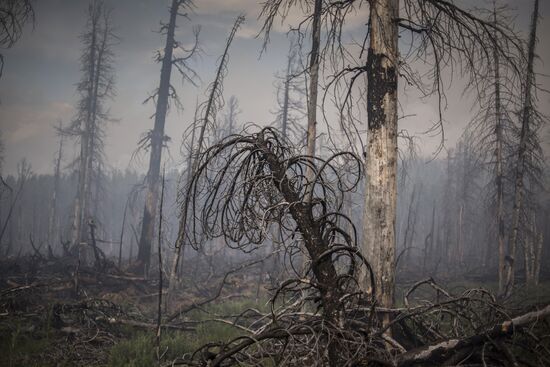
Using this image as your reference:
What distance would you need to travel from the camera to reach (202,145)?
902 cm

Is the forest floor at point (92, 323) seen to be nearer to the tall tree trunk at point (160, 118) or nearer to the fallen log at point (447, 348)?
the fallen log at point (447, 348)

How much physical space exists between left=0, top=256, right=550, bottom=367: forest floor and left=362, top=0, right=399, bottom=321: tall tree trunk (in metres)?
1.57

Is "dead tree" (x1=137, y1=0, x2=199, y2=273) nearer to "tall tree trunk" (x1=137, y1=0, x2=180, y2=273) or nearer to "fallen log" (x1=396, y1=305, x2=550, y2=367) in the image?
"tall tree trunk" (x1=137, y1=0, x2=180, y2=273)

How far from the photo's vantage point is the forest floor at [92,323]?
5355 millimetres

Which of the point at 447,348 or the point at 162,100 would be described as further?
the point at 162,100

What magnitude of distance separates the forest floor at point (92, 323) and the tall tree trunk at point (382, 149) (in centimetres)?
157

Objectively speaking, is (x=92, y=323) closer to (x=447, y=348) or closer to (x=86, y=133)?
(x=447, y=348)

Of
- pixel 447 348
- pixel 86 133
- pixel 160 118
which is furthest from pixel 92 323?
pixel 86 133

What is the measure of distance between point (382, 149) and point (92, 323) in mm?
7344

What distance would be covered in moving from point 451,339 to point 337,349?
123cm

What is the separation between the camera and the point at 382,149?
4.15 meters

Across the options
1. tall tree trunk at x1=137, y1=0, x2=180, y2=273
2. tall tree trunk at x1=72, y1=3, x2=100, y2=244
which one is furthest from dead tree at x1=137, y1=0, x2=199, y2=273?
tall tree trunk at x1=72, y1=3, x2=100, y2=244

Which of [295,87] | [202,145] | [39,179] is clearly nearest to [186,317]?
[202,145]

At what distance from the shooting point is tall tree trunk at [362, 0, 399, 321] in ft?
13.2
